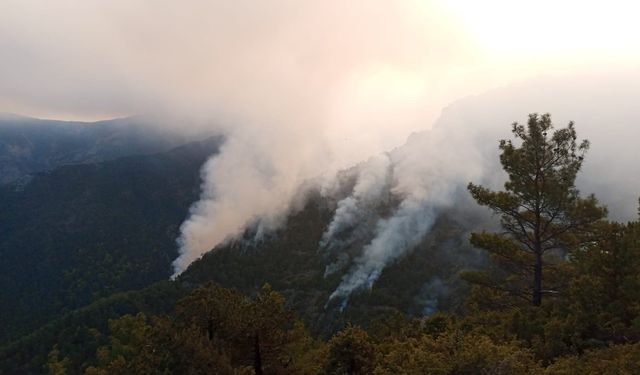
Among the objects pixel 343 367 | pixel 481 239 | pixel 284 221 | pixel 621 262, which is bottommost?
pixel 343 367

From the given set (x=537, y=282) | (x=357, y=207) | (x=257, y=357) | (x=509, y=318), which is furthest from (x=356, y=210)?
(x=257, y=357)

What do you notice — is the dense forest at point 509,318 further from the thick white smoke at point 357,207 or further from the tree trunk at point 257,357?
the thick white smoke at point 357,207

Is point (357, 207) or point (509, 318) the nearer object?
point (509, 318)

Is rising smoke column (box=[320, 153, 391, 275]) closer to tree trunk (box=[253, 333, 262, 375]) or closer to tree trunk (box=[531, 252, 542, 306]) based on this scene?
tree trunk (box=[531, 252, 542, 306])

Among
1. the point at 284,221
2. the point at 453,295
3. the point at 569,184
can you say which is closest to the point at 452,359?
the point at 569,184

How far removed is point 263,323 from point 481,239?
1509cm

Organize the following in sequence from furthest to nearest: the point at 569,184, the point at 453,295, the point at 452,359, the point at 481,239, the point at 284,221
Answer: the point at 284,221
the point at 453,295
the point at 481,239
the point at 569,184
the point at 452,359

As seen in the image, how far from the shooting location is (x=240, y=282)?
544 ft

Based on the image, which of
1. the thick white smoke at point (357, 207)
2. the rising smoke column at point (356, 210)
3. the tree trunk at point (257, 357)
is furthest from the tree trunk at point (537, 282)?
the thick white smoke at point (357, 207)

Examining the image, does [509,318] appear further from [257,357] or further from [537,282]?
[257,357]

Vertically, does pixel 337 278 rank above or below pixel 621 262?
above

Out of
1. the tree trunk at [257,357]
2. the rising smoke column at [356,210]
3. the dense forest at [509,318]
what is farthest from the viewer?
the rising smoke column at [356,210]

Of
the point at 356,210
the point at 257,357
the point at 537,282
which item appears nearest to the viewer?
the point at 257,357

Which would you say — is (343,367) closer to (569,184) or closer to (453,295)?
(569,184)
